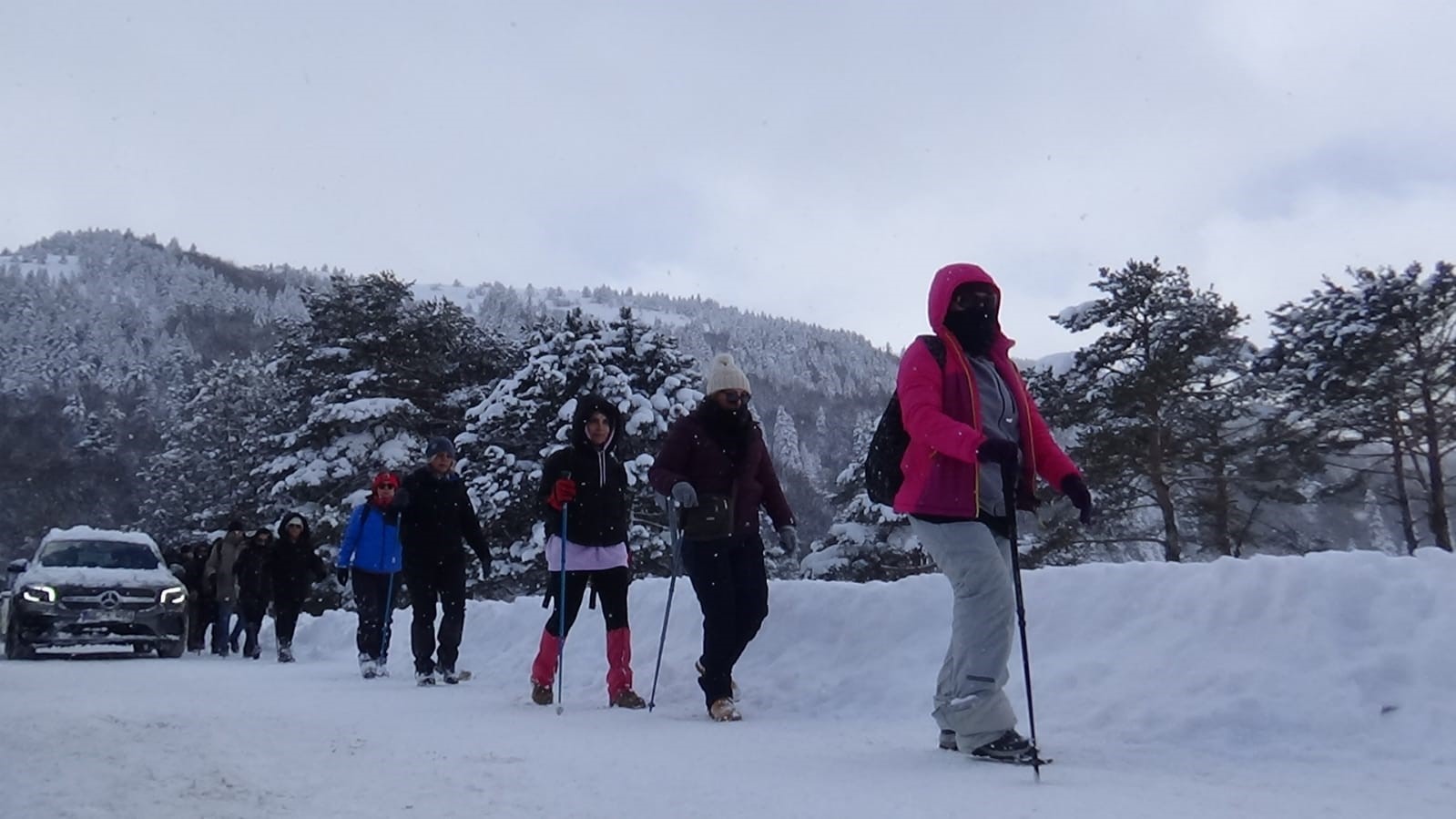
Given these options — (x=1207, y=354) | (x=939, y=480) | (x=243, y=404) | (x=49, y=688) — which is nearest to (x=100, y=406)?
(x=243, y=404)

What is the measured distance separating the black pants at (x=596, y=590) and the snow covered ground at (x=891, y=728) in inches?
23.0

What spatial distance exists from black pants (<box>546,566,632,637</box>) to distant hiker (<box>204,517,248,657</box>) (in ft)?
35.3

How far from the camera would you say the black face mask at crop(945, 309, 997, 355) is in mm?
4832

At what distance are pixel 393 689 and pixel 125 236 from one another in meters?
204

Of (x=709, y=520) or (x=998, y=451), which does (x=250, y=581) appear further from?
(x=998, y=451)

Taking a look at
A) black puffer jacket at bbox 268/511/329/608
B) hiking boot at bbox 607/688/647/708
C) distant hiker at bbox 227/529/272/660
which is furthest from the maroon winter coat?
distant hiker at bbox 227/529/272/660

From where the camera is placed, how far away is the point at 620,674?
7.14m

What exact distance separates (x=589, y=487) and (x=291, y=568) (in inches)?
325

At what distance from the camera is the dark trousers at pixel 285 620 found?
14.2 metres

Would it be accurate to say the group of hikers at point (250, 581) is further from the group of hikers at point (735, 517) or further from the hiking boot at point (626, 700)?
the hiking boot at point (626, 700)

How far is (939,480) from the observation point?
15.3 ft

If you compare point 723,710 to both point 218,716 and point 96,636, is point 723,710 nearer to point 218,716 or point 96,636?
point 218,716

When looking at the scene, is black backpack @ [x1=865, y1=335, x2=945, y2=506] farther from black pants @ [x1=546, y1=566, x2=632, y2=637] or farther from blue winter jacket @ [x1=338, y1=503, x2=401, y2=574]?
blue winter jacket @ [x1=338, y1=503, x2=401, y2=574]

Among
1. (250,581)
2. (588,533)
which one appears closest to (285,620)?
(250,581)
